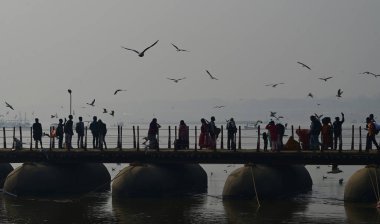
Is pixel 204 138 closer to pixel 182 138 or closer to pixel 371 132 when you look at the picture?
pixel 182 138

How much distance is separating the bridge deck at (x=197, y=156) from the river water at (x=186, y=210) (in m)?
2.25

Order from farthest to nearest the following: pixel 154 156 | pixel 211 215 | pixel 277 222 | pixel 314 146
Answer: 1. pixel 154 156
2. pixel 314 146
3. pixel 211 215
4. pixel 277 222

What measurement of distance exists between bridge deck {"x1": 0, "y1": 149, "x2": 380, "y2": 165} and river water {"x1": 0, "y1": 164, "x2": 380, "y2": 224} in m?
2.25

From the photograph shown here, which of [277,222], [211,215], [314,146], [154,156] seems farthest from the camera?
[154,156]

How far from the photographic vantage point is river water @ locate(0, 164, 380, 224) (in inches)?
1346

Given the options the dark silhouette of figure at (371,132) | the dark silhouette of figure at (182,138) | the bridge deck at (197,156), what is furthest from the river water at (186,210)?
the dark silhouette of figure at (371,132)

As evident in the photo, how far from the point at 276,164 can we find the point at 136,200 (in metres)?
7.93

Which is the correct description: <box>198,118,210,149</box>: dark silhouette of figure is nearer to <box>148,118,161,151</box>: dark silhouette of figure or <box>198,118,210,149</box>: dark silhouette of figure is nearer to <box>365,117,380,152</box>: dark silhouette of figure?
<box>148,118,161,151</box>: dark silhouette of figure

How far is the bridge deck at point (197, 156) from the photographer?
121ft

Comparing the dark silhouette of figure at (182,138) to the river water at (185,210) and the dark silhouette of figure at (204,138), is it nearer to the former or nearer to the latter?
the dark silhouette of figure at (204,138)

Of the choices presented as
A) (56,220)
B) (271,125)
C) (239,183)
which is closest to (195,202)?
(239,183)

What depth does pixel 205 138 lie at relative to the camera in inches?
1635

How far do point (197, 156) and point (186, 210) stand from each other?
12.0 feet

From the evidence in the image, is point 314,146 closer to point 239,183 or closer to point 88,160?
point 239,183
